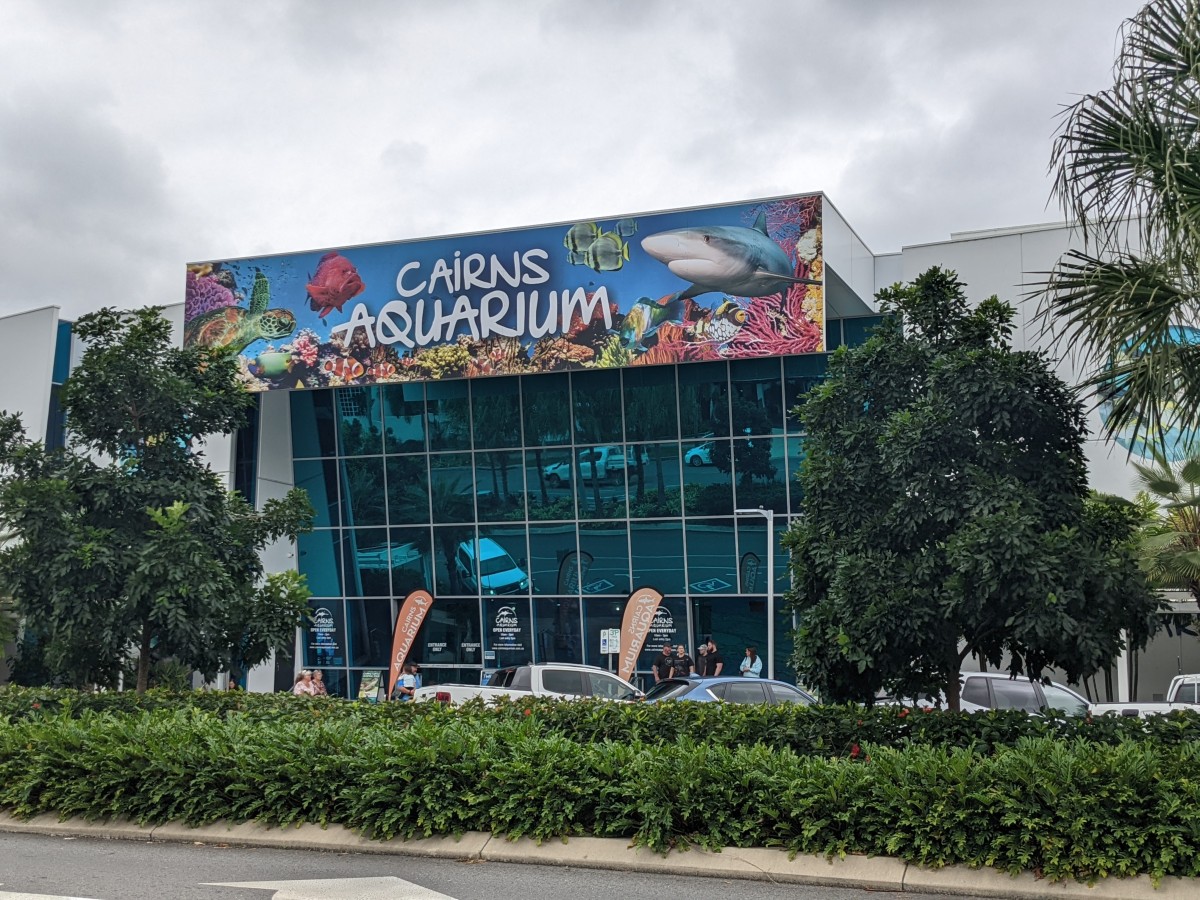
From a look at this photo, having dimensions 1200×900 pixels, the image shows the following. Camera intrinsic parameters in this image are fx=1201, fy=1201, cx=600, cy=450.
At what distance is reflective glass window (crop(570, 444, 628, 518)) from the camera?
31750mm

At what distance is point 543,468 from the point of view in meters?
32.5

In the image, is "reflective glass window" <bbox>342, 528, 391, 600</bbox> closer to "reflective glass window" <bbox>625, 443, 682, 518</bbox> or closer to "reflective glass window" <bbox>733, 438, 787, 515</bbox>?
"reflective glass window" <bbox>625, 443, 682, 518</bbox>

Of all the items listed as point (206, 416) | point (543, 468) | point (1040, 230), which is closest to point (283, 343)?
point (543, 468)

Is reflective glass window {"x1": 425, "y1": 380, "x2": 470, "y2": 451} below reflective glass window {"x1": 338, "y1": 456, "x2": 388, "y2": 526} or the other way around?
the other way around

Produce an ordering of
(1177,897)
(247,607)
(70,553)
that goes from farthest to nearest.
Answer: (247,607) < (70,553) < (1177,897)

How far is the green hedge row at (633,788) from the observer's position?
25.3ft

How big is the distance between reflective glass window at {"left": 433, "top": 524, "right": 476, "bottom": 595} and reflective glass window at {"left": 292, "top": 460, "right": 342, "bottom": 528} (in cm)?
318

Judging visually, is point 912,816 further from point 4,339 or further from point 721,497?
point 4,339

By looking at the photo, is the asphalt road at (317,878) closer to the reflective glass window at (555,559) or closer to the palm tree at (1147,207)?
the palm tree at (1147,207)

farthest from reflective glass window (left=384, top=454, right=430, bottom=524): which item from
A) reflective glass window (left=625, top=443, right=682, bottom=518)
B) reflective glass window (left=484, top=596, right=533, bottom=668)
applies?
reflective glass window (left=625, top=443, right=682, bottom=518)

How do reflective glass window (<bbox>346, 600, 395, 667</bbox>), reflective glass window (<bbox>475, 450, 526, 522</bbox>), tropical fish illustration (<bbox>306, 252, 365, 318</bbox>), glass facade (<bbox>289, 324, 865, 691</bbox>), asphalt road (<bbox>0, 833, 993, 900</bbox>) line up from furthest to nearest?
reflective glass window (<bbox>346, 600, 395, 667</bbox>), reflective glass window (<bbox>475, 450, 526, 522</bbox>), glass facade (<bbox>289, 324, 865, 691</bbox>), tropical fish illustration (<bbox>306, 252, 365, 318</bbox>), asphalt road (<bbox>0, 833, 993, 900</bbox>)

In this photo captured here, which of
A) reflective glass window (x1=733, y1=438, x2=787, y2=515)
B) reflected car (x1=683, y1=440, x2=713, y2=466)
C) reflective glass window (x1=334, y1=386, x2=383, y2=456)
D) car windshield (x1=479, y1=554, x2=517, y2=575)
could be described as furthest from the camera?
reflective glass window (x1=334, y1=386, x2=383, y2=456)

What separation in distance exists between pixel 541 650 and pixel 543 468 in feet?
16.1

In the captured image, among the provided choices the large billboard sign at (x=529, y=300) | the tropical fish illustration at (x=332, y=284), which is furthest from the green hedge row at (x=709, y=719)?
the tropical fish illustration at (x=332, y=284)
